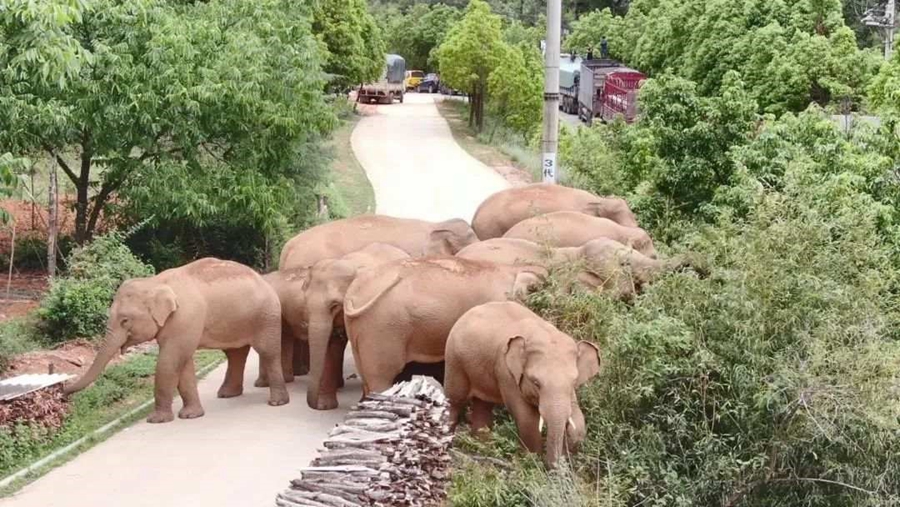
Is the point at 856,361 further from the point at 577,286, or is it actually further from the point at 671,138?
the point at 671,138

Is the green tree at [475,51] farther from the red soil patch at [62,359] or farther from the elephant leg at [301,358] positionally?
the elephant leg at [301,358]

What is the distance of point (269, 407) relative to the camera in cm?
1410

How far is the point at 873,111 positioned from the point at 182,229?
41.0ft

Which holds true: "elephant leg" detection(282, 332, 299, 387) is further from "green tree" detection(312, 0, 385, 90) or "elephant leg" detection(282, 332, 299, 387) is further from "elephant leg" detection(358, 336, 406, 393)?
"green tree" detection(312, 0, 385, 90)

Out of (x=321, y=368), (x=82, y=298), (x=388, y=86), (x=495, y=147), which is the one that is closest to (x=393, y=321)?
(x=321, y=368)

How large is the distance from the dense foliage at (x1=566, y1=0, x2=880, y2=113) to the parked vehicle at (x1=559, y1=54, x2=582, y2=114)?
12.7 meters

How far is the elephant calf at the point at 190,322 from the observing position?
12977 mm

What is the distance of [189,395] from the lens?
13461 millimetres

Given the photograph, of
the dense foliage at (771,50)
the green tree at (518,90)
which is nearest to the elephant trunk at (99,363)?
the dense foliage at (771,50)

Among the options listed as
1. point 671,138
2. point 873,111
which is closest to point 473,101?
point 873,111

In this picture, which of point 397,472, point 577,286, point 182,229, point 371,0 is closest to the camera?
point 397,472

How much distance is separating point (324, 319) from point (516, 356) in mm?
3366

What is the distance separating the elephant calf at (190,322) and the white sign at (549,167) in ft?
22.0

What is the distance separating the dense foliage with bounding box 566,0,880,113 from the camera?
101ft
